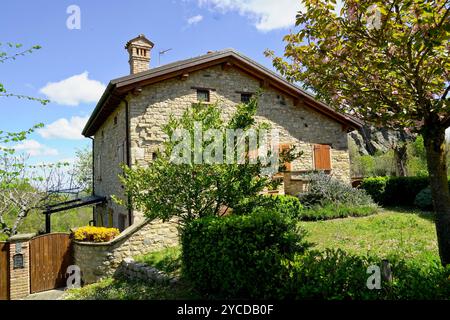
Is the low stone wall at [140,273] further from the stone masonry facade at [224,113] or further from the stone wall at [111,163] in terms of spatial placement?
the stone wall at [111,163]

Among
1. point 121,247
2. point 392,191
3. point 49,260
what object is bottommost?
point 49,260

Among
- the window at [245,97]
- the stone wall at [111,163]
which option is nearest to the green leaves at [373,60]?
the window at [245,97]

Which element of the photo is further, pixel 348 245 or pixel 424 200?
pixel 424 200

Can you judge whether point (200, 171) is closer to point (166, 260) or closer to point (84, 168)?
point (166, 260)

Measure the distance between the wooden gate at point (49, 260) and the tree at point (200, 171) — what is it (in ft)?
20.4

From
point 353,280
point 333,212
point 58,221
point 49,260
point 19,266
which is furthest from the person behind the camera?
point 58,221

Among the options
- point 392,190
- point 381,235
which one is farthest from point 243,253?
point 392,190

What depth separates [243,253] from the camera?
5797 millimetres

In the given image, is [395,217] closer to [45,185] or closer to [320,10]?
[320,10]

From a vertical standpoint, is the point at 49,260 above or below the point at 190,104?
below

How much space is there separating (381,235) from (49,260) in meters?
11.1

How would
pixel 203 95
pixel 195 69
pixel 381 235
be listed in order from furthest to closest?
pixel 203 95
pixel 195 69
pixel 381 235

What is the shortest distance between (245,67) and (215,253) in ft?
31.0
